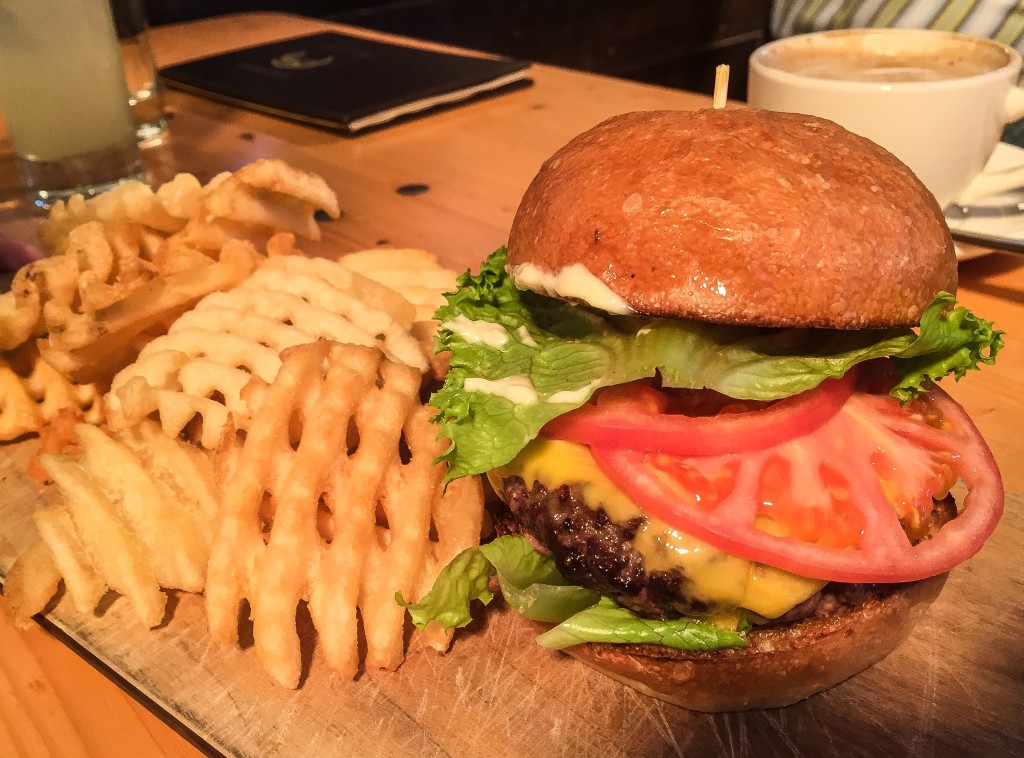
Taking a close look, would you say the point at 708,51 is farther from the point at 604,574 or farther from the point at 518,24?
the point at 604,574

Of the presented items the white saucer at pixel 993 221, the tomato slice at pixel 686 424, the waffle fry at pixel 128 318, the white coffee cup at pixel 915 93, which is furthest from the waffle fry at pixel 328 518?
the white saucer at pixel 993 221

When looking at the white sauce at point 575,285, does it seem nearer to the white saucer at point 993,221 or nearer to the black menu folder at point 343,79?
the white saucer at point 993,221

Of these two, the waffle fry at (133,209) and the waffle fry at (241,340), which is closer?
the waffle fry at (241,340)

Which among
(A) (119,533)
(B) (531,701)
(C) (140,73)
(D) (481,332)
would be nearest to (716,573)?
(B) (531,701)

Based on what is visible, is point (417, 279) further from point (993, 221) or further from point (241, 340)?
point (993, 221)

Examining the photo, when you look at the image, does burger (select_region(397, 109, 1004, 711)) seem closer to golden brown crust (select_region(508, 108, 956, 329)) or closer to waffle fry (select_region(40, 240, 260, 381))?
golden brown crust (select_region(508, 108, 956, 329))

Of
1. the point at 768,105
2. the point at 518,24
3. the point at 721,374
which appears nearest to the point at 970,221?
the point at 768,105

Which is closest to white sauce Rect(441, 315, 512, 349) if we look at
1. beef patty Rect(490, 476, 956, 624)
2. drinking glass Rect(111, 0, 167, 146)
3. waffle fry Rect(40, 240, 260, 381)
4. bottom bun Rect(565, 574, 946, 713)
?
beef patty Rect(490, 476, 956, 624)
